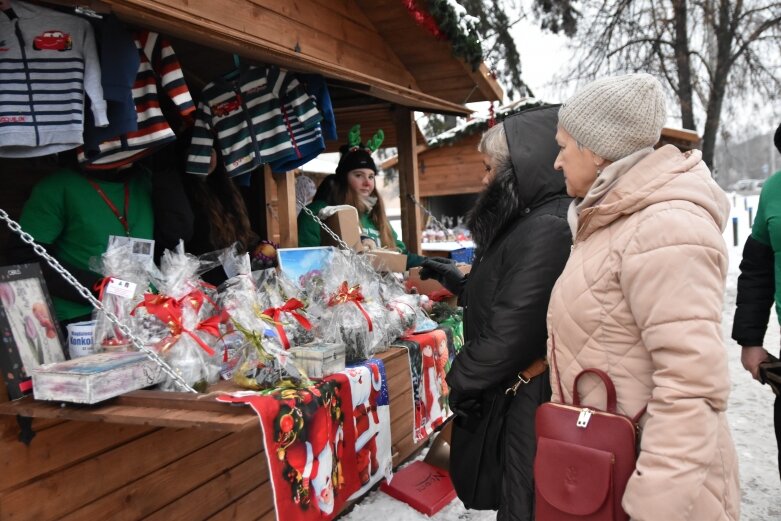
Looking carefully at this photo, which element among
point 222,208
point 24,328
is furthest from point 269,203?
point 24,328

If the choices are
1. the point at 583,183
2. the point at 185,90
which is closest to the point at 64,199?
the point at 185,90

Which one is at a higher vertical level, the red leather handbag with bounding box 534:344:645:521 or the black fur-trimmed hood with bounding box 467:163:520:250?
the black fur-trimmed hood with bounding box 467:163:520:250

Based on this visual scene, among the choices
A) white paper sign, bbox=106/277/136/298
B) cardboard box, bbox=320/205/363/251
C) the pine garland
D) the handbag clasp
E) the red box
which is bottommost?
the red box

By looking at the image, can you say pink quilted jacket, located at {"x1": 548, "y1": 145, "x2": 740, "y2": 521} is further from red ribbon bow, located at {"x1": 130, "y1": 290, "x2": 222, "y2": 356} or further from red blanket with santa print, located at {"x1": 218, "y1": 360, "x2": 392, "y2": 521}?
red ribbon bow, located at {"x1": 130, "y1": 290, "x2": 222, "y2": 356}

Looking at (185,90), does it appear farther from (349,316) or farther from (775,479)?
(775,479)

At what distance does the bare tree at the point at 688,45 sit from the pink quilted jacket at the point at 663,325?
1225cm

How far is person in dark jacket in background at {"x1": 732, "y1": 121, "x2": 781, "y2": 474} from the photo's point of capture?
2.48 metres

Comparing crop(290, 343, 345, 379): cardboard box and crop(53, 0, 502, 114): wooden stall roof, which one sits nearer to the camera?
crop(290, 343, 345, 379): cardboard box

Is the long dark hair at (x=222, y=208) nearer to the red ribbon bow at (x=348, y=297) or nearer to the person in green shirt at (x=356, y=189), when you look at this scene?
the person in green shirt at (x=356, y=189)

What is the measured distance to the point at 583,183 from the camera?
5.31ft

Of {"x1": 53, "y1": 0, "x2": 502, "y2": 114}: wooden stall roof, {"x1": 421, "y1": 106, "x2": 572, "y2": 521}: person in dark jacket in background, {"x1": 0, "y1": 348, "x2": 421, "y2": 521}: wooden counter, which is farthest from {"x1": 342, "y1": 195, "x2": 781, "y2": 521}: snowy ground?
{"x1": 53, "y1": 0, "x2": 502, "y2": 114}: wooden stall roof

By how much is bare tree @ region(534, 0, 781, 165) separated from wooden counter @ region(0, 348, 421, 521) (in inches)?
472

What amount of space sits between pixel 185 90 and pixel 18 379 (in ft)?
4.57

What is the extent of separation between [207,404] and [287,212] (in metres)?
1.82
